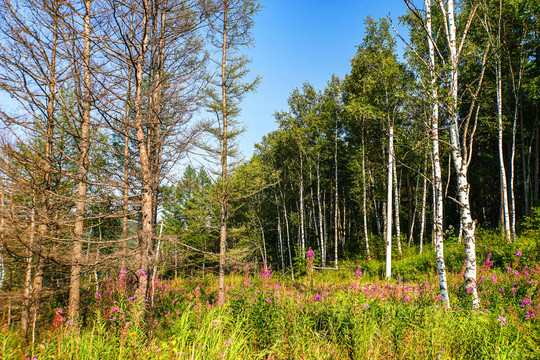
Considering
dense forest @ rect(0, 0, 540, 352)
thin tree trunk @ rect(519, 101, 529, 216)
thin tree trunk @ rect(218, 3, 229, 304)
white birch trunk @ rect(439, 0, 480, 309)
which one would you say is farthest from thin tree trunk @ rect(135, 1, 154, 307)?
thin tree trunk @ rect(519, 101, 529, 216)

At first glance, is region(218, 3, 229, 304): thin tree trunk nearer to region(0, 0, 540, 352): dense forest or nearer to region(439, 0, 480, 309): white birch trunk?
region(0, 0, 540, 352): dense forest

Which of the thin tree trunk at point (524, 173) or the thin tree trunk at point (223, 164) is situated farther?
the thin tree trunk at point (524, 173)

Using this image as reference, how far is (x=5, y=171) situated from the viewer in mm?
3816

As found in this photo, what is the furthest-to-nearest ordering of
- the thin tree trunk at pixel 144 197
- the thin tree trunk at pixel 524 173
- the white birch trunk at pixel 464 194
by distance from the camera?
the thin tree trunk at pixel 524 173
the white birch trunk at pixel 464 194
the thin tree trunk at pixel 144 197

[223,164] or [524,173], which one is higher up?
[524,173]

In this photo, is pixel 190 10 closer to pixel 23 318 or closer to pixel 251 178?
pixel 251 178

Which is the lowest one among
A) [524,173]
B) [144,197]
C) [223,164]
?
[144,197]

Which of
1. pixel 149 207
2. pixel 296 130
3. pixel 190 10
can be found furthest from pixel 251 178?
pixel 296 130

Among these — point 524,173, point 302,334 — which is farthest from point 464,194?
point 524,173

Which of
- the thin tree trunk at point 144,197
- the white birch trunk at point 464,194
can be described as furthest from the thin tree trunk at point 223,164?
the white birch trunk at point 464,194

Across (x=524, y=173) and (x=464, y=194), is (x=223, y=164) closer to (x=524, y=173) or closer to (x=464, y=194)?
(x=464, y=194)

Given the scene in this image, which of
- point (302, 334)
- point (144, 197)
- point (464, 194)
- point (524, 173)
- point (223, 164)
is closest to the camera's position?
point (302, 334)

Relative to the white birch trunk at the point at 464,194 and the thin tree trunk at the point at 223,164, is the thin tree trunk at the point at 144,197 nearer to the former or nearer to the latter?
the thin tree trunk at the point at 223,164

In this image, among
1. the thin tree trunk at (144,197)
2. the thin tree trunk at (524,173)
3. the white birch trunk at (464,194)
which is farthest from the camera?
the thin tree trunk at (524,173)
